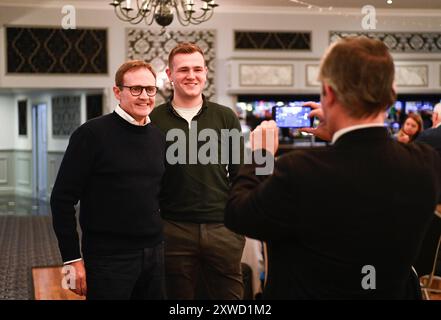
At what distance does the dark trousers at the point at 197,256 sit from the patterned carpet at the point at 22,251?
2.17 metres

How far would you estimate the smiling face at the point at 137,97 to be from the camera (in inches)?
86.2

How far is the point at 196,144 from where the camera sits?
7.47 ft

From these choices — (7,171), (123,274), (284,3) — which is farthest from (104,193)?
(7,171)

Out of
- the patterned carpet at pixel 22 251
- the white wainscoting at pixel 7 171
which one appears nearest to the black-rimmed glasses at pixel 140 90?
the patterned carpet at pixel 22 251

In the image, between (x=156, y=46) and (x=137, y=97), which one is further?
(x=156, y=46)

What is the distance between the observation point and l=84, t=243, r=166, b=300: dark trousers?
6.86ft

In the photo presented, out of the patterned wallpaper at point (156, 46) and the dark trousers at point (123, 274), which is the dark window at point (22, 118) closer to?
the patterned wallpaper at point (156, 46)

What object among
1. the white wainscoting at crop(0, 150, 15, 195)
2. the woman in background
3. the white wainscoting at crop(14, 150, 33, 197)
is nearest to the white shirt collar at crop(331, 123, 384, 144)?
the woman in background

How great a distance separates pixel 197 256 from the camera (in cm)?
233

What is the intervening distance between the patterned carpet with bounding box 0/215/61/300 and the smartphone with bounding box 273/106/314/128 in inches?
115

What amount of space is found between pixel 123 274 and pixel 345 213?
3.63 feet

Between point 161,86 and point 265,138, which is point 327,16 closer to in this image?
point 161,86

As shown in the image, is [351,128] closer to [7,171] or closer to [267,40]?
[267,40]

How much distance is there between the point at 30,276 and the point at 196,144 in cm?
298
